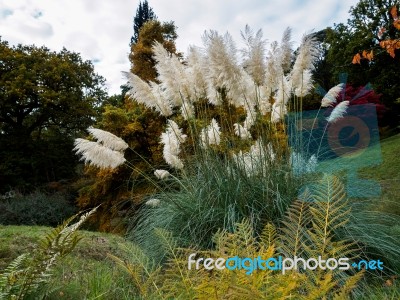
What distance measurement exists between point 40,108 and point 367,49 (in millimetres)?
15079

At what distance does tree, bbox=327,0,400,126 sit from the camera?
56.5 ft

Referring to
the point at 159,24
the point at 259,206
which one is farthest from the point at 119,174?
the point at 259,206

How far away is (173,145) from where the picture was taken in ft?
14.6

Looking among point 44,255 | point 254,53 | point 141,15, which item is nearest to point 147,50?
point 254,53

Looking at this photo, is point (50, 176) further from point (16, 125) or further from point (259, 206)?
point (259, 206)

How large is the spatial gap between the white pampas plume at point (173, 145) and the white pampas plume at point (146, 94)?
0.70 ft

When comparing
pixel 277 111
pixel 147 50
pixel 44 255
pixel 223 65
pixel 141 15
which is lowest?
pixel 44 255

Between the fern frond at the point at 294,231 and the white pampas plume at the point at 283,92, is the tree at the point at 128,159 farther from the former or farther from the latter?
the fern frond at the point at 294,231

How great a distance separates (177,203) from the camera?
11.9 feet

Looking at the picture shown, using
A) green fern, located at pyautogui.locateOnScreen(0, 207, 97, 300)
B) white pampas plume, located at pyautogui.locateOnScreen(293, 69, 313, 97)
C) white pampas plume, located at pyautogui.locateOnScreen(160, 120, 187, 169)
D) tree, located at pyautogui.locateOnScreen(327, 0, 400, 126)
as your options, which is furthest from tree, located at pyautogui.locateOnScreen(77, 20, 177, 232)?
tree, located at pyautogui.locateOnScreen(327, 0, 400, 126)

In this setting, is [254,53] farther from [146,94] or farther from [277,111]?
[146,94]

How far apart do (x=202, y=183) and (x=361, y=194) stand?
1.64 meters

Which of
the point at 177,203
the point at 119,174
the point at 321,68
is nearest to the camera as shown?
the point at 177,203

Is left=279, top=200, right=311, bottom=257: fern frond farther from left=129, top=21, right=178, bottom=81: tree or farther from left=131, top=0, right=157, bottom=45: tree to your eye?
left=131, top=0, right=157, bottom=45: tree
